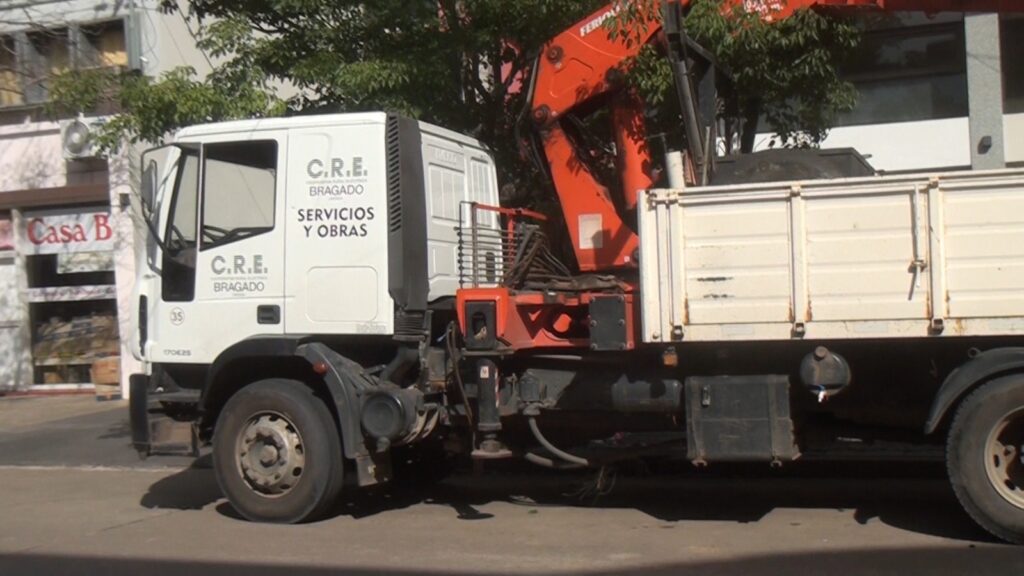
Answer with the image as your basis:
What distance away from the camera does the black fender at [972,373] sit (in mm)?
6715

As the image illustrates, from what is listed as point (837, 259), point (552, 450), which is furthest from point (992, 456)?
point (552, 450)

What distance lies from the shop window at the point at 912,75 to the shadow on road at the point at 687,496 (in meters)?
6.28

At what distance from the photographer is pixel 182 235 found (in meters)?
8.48

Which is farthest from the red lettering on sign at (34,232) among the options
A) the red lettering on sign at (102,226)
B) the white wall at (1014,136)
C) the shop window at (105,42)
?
the white wall at (1014,136)

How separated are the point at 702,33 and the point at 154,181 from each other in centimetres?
445

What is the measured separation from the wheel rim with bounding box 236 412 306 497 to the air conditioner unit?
9533 mm

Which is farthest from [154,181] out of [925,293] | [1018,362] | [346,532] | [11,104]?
→ [11,104]

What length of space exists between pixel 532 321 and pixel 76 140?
1087 cm

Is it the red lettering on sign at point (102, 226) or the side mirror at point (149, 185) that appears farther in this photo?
the red lettering on sign at point (102, 226)

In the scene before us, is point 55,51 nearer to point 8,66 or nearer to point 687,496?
point 8,66

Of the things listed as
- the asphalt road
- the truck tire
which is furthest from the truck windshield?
the asphalt road

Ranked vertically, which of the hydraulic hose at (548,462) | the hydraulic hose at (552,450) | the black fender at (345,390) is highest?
the black fender at (345,390)

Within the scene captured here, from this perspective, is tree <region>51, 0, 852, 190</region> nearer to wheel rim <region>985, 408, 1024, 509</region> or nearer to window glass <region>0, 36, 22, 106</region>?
wheel rim <region>985, 408, 1024, 509</region>

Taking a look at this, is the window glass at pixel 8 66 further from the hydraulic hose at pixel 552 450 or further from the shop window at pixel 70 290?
the hydraulic hose at pixel 552 450
